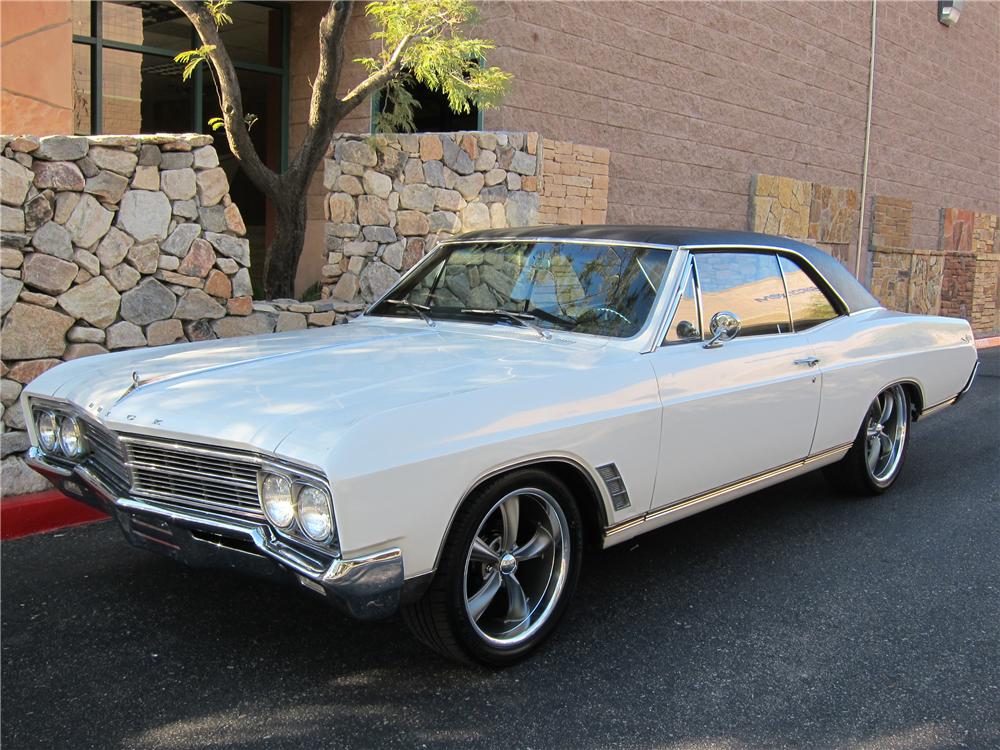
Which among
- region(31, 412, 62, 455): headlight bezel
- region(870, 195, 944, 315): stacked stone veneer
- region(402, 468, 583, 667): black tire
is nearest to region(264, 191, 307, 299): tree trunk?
region(31, 412, 62, 455): headlight bezel

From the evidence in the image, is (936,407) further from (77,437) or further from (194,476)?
(77,437)

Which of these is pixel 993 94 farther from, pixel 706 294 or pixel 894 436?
pixel 706 294

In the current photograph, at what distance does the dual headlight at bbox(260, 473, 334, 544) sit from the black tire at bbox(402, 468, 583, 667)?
1.40 feet

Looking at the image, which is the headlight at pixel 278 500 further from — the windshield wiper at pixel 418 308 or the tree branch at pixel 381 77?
the tree branch at pixel 381 77

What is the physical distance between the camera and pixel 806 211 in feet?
47.2

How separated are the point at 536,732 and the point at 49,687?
1.62 m

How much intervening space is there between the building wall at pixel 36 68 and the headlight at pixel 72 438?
184 inches

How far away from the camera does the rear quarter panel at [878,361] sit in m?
4.77

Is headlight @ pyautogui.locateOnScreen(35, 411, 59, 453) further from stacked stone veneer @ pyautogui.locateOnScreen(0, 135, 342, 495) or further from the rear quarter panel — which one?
the rear quarter panel

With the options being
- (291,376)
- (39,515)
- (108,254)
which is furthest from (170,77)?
(291,376)

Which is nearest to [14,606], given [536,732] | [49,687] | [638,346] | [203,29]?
[49,687]

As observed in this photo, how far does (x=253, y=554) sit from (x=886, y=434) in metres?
4.01

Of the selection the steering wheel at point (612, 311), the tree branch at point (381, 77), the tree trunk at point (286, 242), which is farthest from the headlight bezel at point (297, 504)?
the tree trunk at point (286, 242)

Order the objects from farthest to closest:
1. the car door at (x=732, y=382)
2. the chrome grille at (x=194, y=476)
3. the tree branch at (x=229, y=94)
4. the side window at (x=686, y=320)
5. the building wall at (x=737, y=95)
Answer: the building wall at (x=737, y=95) < the tree branch at (x=229, y=94) < the side window at (x=686, y=320) < the car door at (x=732, y=382) < the chrome grille at (x=194, y=476)
